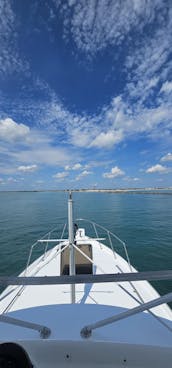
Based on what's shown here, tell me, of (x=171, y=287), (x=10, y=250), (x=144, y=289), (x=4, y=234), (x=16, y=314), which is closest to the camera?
(x=16, y=314)

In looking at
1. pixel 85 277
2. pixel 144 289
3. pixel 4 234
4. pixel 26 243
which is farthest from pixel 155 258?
pixel 4 234

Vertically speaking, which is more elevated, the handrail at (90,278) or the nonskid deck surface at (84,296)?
the handrail at (90,278)

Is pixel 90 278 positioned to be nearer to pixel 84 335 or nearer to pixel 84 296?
pixel 84 335

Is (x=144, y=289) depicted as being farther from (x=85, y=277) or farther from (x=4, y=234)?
(x=4, y=234)

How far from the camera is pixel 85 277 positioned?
143 cm

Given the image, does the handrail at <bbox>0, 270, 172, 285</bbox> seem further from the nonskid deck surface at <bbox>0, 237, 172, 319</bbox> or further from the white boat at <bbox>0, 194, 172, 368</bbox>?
the nonskid deck surface at <bbox>0, 237, 172, 319</bbox>

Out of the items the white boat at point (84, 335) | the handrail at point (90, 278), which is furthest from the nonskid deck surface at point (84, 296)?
the handrail at point (90, 278)

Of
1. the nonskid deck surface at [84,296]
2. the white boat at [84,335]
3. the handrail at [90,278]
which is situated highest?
the handrail at [90,278]

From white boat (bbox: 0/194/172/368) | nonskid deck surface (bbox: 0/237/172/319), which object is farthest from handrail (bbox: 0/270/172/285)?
nonskid deck surface (bbox: 0/237/172/319)

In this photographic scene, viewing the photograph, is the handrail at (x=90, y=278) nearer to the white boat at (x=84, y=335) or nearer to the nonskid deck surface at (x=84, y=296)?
the white boat at (x=84, y=335)

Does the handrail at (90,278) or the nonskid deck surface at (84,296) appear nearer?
the handrail at (90,278)

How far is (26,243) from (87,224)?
26.0ft

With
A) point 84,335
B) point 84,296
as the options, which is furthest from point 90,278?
point 84,296

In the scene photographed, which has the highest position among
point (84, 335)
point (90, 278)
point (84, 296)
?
point (90, 278)
